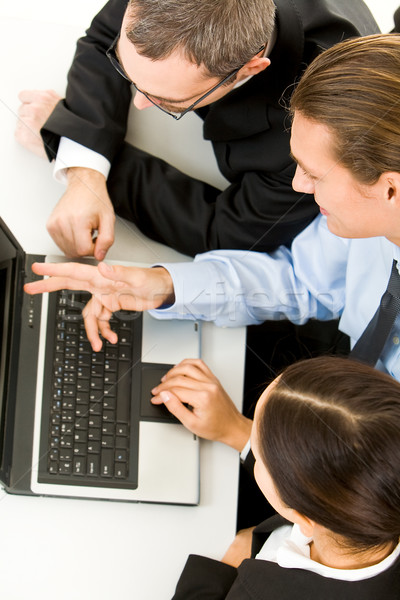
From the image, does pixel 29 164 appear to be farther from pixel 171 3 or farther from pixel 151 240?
pixel 171 3

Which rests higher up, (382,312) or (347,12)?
(347,12)

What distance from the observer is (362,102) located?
708mm

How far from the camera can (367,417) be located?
63 centimetres

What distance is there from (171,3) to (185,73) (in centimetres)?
9

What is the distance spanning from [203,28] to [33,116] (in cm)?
40

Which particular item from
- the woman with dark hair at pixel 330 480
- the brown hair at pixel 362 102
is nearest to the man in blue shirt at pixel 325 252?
the brown hair at pixel 362 102

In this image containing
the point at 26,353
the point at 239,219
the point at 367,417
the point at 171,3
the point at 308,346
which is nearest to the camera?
the point at 367,417

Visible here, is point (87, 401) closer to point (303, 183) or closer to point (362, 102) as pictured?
point (303, 183)

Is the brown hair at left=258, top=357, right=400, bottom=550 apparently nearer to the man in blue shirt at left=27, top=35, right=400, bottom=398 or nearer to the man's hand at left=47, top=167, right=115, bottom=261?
the man in blue shirt at left=27, top=35, right=400, bottom=398

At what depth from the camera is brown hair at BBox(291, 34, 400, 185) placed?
701 millimetres

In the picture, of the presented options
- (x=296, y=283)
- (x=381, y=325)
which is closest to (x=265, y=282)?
(x=296, y=283)

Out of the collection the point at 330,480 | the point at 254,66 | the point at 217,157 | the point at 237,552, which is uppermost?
the point at 254,66

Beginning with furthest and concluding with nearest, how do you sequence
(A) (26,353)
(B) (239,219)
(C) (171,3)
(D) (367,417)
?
(B) (239,219) → (A) (26,353) → (C) (171,3) → (D) (367,417)

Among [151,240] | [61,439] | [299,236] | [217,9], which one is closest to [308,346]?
[299,236]
